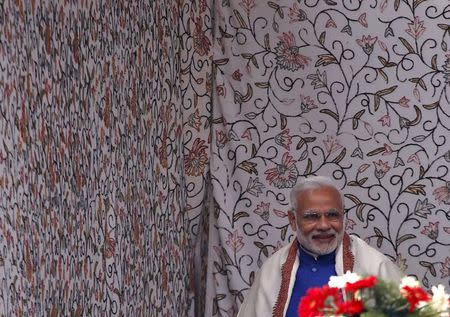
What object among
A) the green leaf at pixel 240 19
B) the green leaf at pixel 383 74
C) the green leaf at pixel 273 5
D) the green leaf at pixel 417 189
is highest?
the green leaf at pixel 273 5

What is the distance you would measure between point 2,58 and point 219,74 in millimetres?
1920

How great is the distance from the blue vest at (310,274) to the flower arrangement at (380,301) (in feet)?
Answer: 5.65

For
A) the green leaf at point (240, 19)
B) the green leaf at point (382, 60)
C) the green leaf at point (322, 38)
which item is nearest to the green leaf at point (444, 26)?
the green leaf at point (382, 60)

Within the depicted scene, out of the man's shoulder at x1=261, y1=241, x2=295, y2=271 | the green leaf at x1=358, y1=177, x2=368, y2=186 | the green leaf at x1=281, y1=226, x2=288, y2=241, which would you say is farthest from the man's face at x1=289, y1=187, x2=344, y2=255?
the green leaf at x1=281, y1=226, x2=288, y2=241

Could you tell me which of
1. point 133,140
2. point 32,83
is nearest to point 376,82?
point 133,140

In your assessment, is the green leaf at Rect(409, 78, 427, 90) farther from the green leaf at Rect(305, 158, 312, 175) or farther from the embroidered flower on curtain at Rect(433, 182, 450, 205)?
the green leaf at Rect(305, 158, 312, 175)

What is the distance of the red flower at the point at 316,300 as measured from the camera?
2.70 meters

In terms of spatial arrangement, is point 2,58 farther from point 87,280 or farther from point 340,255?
point 340,255

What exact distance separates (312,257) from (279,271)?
0.14 m

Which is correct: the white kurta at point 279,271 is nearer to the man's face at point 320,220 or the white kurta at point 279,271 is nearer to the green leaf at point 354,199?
the man's face at point 320,220

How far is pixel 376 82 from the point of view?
5.57 metres

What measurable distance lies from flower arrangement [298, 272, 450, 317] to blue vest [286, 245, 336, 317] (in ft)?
5.65

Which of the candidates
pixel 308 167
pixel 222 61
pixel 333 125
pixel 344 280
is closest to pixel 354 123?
pixel 333 125

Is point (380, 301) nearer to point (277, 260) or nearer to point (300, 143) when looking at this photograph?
point (277, 260)
